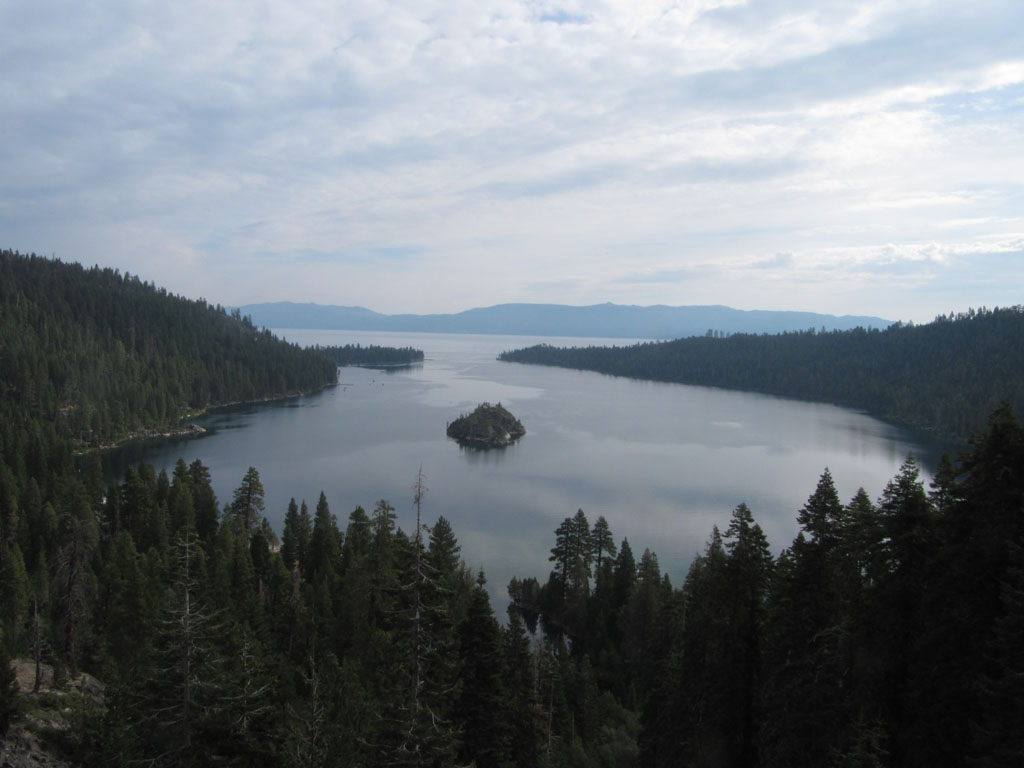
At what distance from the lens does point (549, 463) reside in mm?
82375

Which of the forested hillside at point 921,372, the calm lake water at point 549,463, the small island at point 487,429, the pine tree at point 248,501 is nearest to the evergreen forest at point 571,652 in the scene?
the pine tree at point 248,501

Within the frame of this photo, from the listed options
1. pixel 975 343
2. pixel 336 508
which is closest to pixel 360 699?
pixel 336 508

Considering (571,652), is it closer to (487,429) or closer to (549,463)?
(549,463)

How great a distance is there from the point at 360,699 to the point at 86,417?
88.4 metres

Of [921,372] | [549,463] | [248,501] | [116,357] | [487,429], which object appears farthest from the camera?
[921,372]

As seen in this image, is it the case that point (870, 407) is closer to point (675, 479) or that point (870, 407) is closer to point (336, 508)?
point (675, 479)

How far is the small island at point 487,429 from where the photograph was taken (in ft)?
315

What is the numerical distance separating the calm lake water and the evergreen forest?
1659 centimetres

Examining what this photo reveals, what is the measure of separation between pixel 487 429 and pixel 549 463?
17472mm

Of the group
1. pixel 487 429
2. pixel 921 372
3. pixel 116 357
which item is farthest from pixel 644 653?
pixel 921 372

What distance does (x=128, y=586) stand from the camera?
2759 cm

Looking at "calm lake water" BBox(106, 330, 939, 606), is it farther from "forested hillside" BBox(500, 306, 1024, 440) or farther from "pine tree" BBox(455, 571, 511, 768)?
"pine tree" BBox(455, 571, 511, 768)

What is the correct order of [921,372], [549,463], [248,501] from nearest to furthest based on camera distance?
[248,501] < [549,463] < [921,372]

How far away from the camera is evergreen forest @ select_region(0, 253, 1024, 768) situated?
1103 centimetres
